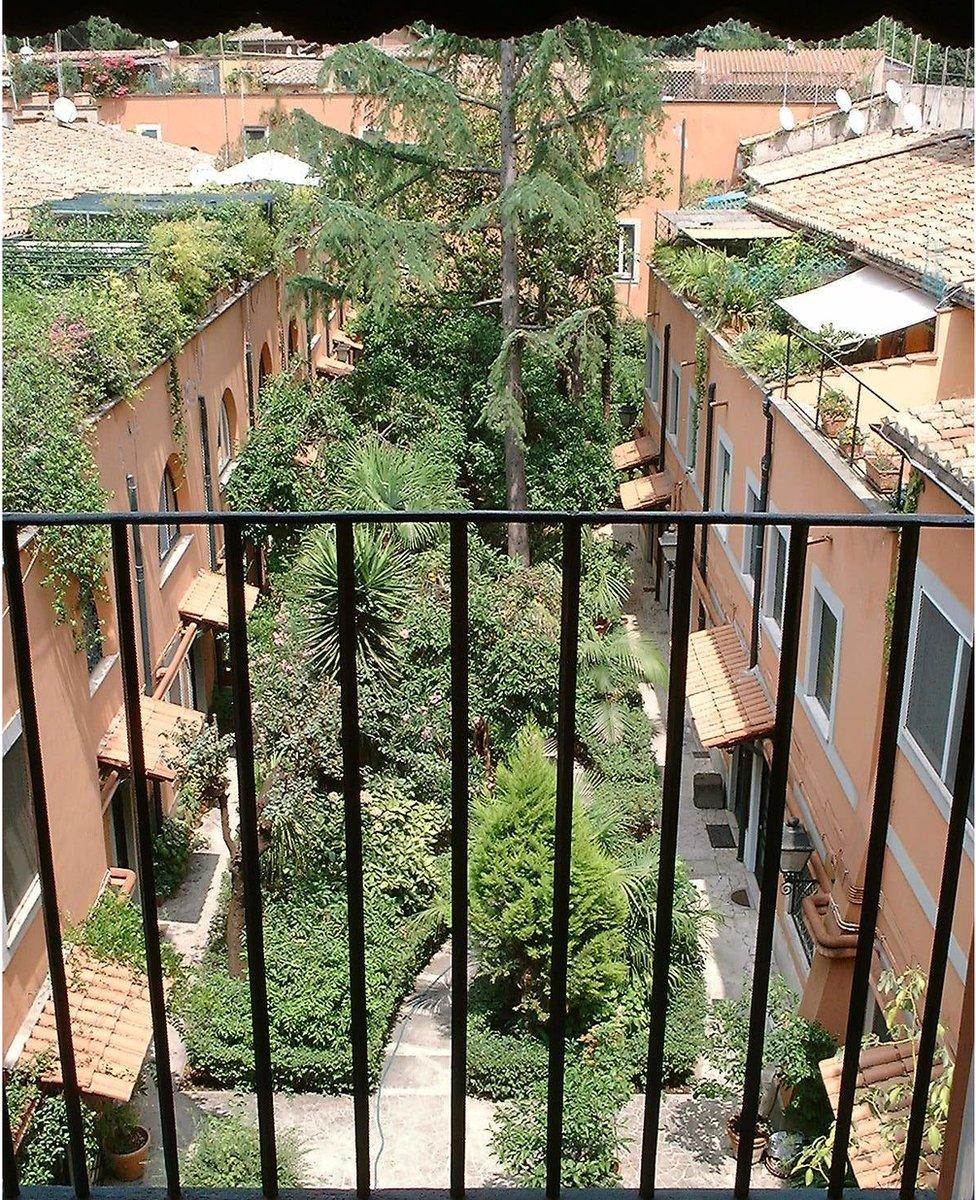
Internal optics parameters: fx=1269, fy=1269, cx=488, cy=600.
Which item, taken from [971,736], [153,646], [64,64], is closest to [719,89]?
[64,64]

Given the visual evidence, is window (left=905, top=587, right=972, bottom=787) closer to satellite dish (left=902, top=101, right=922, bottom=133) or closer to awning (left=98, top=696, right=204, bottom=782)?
awning (left=98, top=696, right=204, bottom=782)

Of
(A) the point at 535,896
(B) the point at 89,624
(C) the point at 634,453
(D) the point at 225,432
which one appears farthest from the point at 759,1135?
(C) the point at 634,453

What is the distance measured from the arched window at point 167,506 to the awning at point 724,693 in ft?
15.9

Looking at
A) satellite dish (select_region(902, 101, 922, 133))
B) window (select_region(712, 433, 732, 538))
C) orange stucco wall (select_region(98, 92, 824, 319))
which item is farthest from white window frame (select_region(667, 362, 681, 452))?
orange stucco wall (select_region(98, 92, 824, 319))

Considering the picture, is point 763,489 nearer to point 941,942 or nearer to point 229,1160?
point 229,1160

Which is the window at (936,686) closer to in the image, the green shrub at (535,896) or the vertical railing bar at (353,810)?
the green shrub at (535,896)

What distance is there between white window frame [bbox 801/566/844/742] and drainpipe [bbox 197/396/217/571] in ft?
21.9

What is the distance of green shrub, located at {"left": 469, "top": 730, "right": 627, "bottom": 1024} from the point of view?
8266mm

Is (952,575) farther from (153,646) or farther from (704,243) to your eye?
(704,243)

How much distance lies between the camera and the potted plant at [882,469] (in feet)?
25.1

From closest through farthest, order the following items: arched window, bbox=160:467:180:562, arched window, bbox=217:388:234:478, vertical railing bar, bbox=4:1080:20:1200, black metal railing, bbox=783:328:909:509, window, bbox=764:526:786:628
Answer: vertical railing bar, bbox=4:1080:20:1200 < black metal railing, bbox=783:328:909:509 < window, bbox=764:526:786:628 < arched window, bbox=160:467:180:562 < arched window, bbox=217:388:234:478

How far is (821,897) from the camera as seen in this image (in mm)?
8609

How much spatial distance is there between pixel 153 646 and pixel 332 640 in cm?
238

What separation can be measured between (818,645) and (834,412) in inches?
66.7
